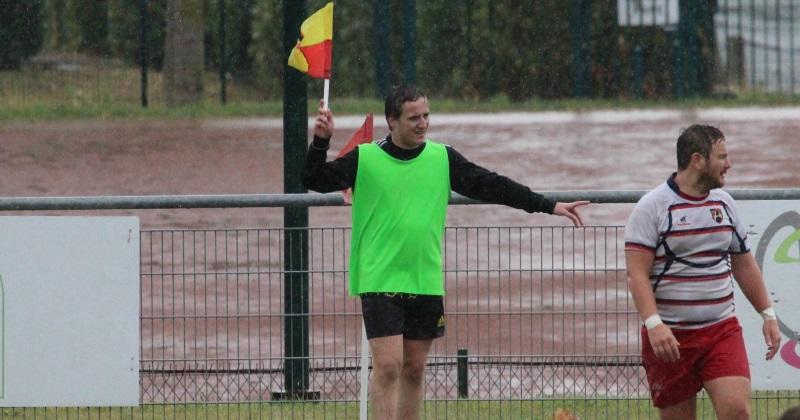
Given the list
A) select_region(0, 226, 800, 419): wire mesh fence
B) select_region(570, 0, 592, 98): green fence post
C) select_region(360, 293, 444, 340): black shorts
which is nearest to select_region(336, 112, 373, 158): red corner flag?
select_region(360, 293, 444, 340): black shorts

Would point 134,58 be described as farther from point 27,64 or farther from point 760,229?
point 760,229

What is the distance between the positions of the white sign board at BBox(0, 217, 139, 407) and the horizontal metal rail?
3.6 inches

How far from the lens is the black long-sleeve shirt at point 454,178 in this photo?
6.80 meters

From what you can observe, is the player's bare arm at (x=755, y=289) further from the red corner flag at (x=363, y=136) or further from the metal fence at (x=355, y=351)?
the red corner flag at (x=363, y=136)

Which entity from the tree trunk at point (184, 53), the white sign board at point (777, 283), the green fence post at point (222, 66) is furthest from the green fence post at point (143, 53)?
the white sign board at point (777, 283)

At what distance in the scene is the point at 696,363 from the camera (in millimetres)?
6543

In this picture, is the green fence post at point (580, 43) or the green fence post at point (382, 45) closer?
the green fence post at point (382, 45)

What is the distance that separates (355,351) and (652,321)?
2.80 m

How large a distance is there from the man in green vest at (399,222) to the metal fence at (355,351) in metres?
1.06

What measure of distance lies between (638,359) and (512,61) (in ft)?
65.6

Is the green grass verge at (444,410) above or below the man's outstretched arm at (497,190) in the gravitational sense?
below

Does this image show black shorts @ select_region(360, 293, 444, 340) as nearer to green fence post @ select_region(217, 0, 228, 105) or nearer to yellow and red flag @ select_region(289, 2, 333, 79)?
yellow and red flag @ select_region(289, 2, 333, 79)

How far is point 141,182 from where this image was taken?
20.6 metres

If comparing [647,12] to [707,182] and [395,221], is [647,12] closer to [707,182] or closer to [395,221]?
[395,221]
